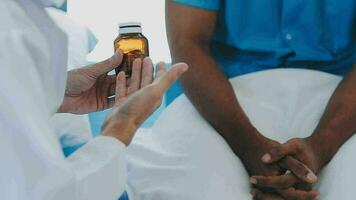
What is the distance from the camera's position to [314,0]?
1185mm

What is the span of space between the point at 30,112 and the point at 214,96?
1.71 ft

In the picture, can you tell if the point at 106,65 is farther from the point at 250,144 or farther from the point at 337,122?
the point at 337,122

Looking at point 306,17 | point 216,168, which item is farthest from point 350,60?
point 216,168

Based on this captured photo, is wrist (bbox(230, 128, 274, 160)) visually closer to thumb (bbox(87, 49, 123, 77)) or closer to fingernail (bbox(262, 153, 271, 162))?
fingernail (bbox(262, 153, 271, 162))

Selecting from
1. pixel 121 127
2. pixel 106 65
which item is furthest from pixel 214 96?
pixel 121 127

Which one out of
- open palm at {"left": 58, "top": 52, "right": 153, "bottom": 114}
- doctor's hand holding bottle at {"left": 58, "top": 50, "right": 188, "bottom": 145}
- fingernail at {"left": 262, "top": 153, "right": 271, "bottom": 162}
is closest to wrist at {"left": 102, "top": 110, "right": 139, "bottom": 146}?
doctor's hand holding bottle at {"left": 58, "top": 50, "right": 188, "bottom": 145}

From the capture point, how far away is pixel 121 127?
803 millimetres

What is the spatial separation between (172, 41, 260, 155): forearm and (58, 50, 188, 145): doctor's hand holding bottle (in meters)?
0.16

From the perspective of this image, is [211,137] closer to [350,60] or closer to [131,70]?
[131,70]

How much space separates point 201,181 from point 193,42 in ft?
1.07

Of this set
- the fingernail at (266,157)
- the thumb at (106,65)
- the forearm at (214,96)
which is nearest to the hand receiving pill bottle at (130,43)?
the thumb at (106,65)

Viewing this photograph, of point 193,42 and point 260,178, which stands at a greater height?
point 193,42

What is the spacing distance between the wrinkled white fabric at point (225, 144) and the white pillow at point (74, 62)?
23 centimetres

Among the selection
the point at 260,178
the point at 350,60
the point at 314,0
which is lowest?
the point at 260,178
